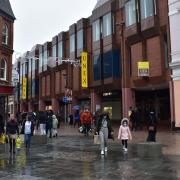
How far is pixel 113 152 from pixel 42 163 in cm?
369

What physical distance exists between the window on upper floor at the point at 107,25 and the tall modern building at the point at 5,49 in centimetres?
1062

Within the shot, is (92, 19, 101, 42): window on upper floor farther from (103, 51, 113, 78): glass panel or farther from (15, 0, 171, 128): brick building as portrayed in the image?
(103, 51, 113, 78): glass panel

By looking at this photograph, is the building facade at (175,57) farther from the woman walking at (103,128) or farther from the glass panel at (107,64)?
the woman walking at (103,128)

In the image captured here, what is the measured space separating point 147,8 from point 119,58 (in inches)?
265

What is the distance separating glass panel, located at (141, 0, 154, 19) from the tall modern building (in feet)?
36.8

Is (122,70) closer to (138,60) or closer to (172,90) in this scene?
(138,60)

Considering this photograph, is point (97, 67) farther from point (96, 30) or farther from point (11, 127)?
point (11, 127)

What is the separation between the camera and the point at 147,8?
31.2 m

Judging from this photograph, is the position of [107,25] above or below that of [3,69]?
above

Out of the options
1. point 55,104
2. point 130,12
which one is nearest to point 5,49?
point 130,12

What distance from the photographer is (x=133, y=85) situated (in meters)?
33.5

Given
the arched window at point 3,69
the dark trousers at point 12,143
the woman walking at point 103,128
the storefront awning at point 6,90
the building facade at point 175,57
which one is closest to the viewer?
the woman walking at point 103,128

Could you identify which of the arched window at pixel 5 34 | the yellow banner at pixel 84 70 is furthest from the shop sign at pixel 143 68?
the yellow banner at pixel 84 70

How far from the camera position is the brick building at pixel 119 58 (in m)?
30.3
